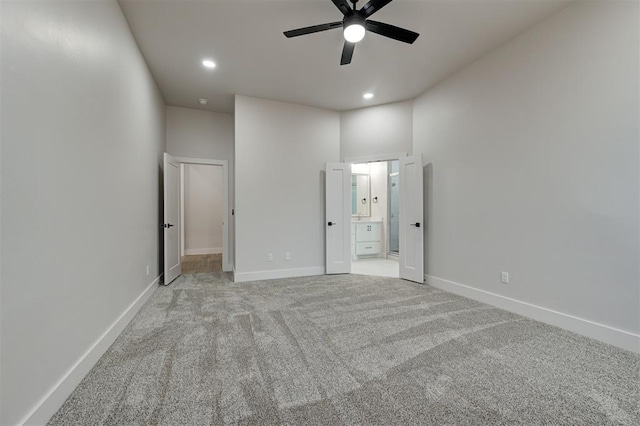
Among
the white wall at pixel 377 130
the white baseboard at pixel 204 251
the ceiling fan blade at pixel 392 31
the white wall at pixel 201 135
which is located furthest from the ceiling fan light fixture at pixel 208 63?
the white baseboard at pixel 204 251

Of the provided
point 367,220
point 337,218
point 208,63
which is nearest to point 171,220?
point 208,63

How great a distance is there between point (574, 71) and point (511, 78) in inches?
22.6

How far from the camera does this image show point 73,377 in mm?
1618

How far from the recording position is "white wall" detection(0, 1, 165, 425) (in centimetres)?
119

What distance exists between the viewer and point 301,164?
15.3 ft

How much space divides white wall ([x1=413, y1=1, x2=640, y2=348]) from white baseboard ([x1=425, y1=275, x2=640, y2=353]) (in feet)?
0.16

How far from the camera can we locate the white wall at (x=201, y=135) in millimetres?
4789

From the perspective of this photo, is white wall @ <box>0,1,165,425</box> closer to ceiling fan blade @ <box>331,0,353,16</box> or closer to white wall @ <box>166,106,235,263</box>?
ceiling fan blade @ <box>331,0,353,16</box>

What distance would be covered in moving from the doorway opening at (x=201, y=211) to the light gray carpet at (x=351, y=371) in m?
4.34

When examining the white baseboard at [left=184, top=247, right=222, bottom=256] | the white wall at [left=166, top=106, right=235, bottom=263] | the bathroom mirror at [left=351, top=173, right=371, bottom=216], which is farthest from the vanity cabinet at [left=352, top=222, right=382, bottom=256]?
the white baseboard at [left=184, top=247, right=222, bottom=256]

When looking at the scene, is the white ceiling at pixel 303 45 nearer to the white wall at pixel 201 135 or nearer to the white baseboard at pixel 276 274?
the white wall at pixel 201 135

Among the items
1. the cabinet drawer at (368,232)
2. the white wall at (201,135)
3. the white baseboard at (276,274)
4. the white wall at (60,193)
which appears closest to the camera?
the white wall at (60,193)

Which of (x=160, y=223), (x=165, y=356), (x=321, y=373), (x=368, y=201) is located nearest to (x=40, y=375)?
(x=165, y=356)

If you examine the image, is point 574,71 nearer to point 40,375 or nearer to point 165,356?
point 165,356
